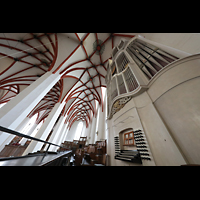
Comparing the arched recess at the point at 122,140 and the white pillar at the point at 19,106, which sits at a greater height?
the white pillar at the point at 19,106

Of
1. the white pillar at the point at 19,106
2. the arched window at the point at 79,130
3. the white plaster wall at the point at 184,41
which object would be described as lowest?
the white pillar at the point at 19,106

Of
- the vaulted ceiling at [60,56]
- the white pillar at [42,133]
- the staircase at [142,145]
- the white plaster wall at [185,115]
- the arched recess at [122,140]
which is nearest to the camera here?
the white plaster wall at [185,115]

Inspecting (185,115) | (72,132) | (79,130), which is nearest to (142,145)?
(185,115)

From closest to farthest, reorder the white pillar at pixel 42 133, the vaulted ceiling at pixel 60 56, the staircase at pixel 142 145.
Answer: the staircase at pixel 142 145, the white pillar at pixel 42 133, the vaulted ceiling at pixel 60 56

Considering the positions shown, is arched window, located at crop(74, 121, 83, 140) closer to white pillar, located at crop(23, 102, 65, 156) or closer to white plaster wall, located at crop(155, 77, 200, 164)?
white pillar, located at crop(23, 102, 65, 156)

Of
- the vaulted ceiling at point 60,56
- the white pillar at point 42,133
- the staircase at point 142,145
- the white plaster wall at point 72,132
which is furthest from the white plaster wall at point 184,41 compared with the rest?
the white plaster wall at point 72,132

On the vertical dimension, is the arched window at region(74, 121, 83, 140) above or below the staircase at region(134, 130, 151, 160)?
above

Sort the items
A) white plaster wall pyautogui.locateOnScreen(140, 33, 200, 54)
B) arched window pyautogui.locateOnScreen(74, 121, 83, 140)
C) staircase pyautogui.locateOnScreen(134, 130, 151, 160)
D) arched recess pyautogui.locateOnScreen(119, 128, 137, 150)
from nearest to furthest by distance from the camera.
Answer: staircase pyautogui.locateOnScreen(134, 130, 151, 160)
white plaster wall pyautogui.locateOnScreen(140, 33, 200, 54)
arched recess pyautogui.locateOnScreen(119, 128, 137, 150)
arched window pyautogui.locateOnScreen(74, 121, 83, 140)

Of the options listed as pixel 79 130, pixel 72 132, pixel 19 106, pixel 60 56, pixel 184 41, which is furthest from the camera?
pixel 79 130

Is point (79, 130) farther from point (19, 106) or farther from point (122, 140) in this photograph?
point (122, 140)

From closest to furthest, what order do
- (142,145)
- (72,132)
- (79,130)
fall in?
(142,145) < (72,132) < (79,130)

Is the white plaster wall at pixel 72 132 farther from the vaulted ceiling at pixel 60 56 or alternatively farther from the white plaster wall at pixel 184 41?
the white plaster wall at pixel 184 41

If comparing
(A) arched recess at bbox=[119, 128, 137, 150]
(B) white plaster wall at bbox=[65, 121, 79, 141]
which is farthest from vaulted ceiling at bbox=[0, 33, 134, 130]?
(B) white plaster wall at bbox=[65, 121, 79, 141]

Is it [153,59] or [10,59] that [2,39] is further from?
[153,59]
